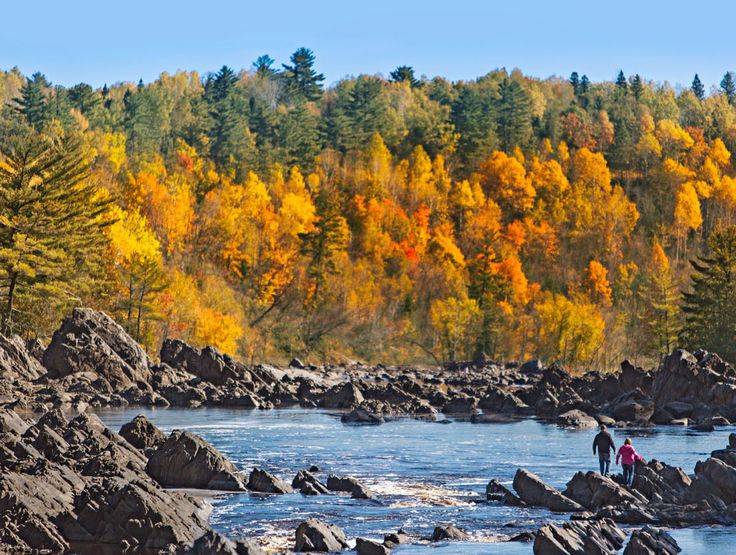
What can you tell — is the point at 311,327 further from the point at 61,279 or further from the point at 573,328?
the point at 61,279

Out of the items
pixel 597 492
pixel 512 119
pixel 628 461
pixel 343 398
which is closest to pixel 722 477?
pixel 628 461

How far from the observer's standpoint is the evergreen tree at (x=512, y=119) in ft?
638

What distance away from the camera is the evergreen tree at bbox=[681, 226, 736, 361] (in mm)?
96000

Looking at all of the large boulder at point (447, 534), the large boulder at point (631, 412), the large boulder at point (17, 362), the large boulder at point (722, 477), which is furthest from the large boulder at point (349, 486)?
the large boulder at point (17, 362)

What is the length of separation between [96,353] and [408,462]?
35373mm

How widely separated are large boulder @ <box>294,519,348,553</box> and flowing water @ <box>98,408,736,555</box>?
2.31 feet

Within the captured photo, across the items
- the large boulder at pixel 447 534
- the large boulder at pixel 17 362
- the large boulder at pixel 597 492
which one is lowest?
the large boulder at pixel 447 534

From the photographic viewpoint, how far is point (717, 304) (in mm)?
101500

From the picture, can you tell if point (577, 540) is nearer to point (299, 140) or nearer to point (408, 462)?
point (408, 462)

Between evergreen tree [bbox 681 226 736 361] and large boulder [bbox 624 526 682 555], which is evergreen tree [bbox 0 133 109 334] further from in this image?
large boulder [bbox 624 526 682 555]

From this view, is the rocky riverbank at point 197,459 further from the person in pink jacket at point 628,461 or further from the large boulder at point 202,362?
the large boulder at point 202,362

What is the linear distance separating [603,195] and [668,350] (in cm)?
7232

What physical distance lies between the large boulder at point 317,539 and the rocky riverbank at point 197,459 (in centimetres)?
4

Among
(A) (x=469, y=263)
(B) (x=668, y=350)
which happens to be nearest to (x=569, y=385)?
(B) (x=668, y=350)
